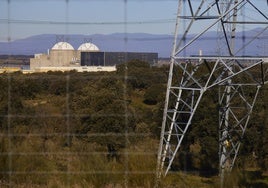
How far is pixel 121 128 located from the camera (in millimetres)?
7199

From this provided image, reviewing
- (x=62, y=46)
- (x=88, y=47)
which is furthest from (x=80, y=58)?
(x=62, y=46)

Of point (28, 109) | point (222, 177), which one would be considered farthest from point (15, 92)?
point (222, 177)

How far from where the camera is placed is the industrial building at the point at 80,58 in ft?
23.0

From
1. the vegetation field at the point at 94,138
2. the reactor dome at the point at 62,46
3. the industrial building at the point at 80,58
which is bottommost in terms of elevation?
the vegetation field at the point at 94,138

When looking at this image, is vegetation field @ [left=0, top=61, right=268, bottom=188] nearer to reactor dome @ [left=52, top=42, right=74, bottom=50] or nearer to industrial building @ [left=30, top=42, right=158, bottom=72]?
industrial building @ [left=30, top=42, right=158, bottom=72]

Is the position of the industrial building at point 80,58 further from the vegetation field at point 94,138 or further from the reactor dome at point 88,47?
the vegetation field at point 94,138

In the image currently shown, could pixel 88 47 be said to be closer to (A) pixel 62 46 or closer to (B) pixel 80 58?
(A) pixel 62 46

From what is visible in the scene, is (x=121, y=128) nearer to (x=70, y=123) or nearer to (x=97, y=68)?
(x=70, y=123)

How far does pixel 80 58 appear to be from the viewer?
8250mm

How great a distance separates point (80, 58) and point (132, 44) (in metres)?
2.19

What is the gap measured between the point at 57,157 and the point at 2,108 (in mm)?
1079

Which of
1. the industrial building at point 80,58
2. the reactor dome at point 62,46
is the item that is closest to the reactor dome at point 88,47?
the industrial building at point 80,58

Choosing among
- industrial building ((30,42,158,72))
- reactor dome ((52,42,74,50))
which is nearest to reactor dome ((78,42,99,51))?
industrial building ((30,42,158,72))

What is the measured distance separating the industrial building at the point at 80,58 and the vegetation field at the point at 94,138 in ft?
0.59
